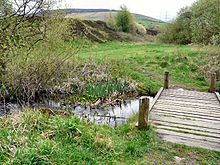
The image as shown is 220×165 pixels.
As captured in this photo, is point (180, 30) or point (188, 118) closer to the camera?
point (188, 118)

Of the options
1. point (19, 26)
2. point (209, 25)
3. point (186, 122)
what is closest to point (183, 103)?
point (186, 122)

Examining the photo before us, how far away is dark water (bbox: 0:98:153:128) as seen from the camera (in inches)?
397

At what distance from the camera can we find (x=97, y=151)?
592cm

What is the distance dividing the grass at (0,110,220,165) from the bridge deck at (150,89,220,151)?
0.49 meters

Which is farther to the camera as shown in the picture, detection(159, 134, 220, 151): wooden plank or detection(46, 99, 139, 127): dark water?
detection(46, 99, 139, 127): dark water

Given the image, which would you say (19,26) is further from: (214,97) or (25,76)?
(214,97)

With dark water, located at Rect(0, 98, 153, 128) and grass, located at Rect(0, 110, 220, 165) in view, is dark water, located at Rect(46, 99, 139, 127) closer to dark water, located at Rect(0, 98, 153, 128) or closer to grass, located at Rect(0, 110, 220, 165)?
dark water, located at Rect(0, 98, 153, 128)

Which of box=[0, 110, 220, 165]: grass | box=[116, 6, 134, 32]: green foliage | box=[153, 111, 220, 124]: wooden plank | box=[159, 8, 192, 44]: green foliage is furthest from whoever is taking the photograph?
box=[116, 6, 134, 32]: green foliage

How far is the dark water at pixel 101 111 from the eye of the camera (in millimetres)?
10074

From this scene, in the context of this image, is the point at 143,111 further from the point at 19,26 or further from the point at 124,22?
the point at 124,22

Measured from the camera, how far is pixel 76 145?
234 inches

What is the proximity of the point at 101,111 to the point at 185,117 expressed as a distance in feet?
11.9

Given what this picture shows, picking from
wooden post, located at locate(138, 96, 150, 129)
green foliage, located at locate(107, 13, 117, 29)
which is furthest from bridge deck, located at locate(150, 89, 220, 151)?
green foliage, located at locate(107, 13, 117, 29)

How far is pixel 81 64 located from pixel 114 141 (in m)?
9.37
